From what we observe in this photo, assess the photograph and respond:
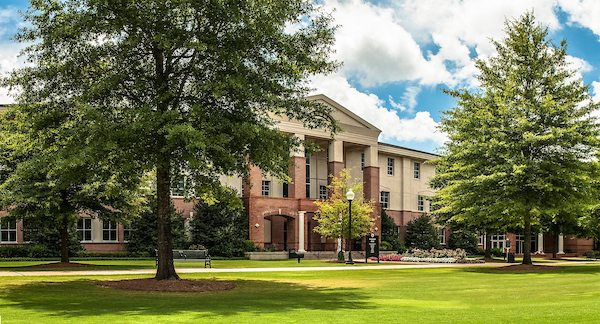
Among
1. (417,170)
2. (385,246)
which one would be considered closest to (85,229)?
(385,246)

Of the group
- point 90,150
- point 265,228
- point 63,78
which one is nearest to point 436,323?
point 90,150

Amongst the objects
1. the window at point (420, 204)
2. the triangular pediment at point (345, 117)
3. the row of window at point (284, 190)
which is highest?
the triangular pediment at point (345, 117)

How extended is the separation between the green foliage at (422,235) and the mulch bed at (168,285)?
4061 cm

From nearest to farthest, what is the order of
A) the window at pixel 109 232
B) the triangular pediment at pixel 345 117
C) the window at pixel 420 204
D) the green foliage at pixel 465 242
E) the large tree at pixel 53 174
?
the large tree at pixel 53 174 < the window at pixel 109 232 < the triangular pediment at pixel 345 117 < the green foliage at pixel 465 242 < the window at pixel 420 204

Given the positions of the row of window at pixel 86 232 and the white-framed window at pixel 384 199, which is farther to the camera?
the white-framed window at pixel 384 199

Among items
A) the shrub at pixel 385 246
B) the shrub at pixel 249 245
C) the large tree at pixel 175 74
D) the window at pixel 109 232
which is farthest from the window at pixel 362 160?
the large tree at pixel 175 74

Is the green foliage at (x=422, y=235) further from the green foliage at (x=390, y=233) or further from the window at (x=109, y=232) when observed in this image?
the window at (x=109, y=232)

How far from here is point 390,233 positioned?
53656mm

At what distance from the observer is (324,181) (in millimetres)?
53000

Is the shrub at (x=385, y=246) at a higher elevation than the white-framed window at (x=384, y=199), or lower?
lower

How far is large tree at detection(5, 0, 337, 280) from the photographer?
49.8 ft

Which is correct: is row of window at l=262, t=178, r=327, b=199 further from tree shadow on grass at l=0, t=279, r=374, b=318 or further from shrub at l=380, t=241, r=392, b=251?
tree shadow on grass at l=0, t=279, r=374, b=318

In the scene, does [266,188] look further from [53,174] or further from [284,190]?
[53,174]

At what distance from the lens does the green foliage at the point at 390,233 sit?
52.9 metres
